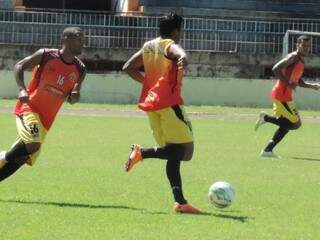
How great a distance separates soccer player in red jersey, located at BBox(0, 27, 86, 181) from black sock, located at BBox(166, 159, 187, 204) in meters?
1.29

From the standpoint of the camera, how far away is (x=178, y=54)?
28.8 ft

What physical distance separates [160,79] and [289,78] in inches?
263

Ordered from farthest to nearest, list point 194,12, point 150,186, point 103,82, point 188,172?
point 194,12
point 103,82
point 188,172
point 150,186

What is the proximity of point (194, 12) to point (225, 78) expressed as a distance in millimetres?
6927

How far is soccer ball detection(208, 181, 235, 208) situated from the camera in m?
9.00

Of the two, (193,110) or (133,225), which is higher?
(133,225)

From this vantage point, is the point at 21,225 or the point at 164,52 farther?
the point at 164,52

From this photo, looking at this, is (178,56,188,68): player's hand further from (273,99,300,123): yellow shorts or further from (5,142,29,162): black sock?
(273,99,300,123): yellow shorts

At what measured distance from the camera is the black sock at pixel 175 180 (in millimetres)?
8945

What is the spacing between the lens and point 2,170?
31.3 ft

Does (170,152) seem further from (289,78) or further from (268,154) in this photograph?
(289,78)

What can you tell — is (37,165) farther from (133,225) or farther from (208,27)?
(208,27)

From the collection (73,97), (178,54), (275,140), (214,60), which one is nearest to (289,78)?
(275,140)

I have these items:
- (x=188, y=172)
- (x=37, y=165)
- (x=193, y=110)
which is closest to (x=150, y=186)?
(x=188, y=172)
